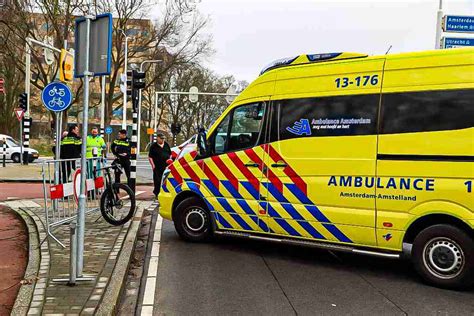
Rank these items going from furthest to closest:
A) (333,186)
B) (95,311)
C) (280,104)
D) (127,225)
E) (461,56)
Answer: (127,225) < (280,104) < (333,186) < (461,56) < (95,311)

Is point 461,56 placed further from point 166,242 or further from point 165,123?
point 165,123

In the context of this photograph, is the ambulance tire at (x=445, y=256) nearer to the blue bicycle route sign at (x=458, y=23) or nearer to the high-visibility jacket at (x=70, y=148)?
the high-visibility jacket at (x=70, y=148)

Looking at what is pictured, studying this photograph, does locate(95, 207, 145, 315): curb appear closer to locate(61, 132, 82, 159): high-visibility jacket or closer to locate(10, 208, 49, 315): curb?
locate(10, 208, 49, 315): curb

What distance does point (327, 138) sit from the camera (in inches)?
259

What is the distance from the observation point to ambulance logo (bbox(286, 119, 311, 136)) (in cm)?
679

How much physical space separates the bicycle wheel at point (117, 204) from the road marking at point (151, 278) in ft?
2.04

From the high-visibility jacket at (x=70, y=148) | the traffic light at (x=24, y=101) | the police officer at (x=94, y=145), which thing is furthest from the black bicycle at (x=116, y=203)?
the traffic light at (x=24, y=101)

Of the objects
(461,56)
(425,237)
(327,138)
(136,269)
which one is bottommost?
(136,269)

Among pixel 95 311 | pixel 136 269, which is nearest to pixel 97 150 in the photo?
pixel 136 269

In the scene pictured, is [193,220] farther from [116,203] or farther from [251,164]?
[116,203]

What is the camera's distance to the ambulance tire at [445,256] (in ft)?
18.5

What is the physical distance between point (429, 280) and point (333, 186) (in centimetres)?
155

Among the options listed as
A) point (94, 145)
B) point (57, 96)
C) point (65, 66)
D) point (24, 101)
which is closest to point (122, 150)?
point (94, 145)

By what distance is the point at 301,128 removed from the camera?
22.5ft
